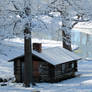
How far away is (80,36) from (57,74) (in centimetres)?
4784

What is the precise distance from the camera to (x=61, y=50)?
25.7m

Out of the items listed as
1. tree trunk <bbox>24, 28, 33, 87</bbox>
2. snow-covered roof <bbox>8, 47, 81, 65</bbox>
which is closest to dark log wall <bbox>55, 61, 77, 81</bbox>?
snow-covered roof <bbox>8, 47, 81, 65</bbox>

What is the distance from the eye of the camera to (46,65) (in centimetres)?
2208

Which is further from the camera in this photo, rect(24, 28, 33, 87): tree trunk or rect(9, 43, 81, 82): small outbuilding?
rect(9, 43, 81, 82): small outbuilding

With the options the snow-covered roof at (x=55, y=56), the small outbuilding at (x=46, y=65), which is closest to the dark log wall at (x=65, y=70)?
the small outbuilding at (x=46, y=65)

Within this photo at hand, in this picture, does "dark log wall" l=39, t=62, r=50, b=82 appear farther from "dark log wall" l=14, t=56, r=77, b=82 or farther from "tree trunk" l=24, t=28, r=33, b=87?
"tree trunk" l=24, t=28, r=33, b=87

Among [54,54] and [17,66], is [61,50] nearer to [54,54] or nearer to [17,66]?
[54,54]

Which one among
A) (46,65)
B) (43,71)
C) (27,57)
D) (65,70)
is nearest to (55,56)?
(65,70)

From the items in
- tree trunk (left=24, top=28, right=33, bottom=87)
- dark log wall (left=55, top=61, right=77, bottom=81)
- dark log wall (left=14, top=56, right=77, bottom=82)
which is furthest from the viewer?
dark log wall (left=55, top=61, right=77, bottom=81)

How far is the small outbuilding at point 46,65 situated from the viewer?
2202 cm

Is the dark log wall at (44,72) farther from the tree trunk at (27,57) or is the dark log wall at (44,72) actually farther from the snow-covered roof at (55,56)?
the tree trunk at (27,57)

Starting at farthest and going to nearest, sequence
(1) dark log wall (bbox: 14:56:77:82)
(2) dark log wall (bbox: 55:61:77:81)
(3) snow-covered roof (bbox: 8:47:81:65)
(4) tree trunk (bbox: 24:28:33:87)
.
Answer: (2) dark log wall (bbox: 55:61:77:81), (1) dark log wall (bbox: 14:56:77:82), (3) snow-covered roof (bbox: 8:47:81:65), (4) tree trunk (bbox: 24:28:33:87)

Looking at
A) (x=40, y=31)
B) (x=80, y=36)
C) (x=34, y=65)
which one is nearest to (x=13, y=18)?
(x=40, y=31)

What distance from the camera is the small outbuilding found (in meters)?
22.0
